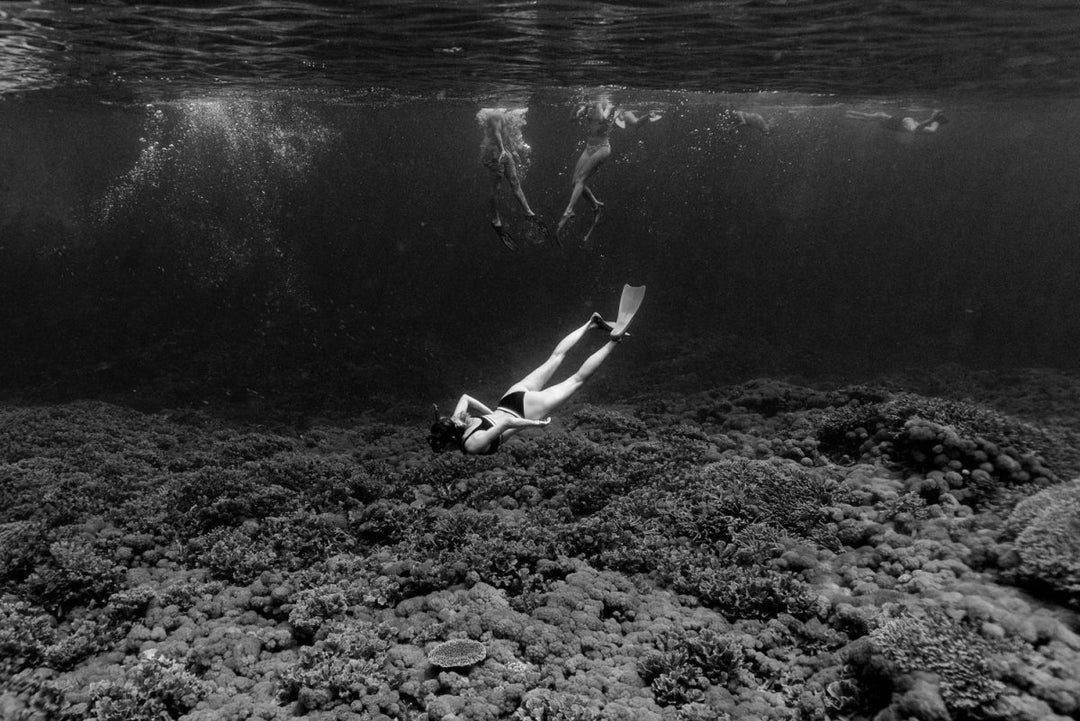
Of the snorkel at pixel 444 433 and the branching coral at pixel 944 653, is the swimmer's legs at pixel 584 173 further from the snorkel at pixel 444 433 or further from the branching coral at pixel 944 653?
the branching coral at pixel 944 653

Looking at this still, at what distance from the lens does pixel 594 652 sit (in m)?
5.16

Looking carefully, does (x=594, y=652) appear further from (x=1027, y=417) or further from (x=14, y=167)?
(x=14, y=167)

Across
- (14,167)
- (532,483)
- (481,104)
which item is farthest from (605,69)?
(14,167)

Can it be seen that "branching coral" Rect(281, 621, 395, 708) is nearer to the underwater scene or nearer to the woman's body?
the underwater scene

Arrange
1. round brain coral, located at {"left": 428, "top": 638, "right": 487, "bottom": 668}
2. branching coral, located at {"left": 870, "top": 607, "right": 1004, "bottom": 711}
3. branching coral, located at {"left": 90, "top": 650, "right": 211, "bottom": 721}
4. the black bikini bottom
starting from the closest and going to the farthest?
1. branching coral, located at {"left": 870, "top": 607, "right": 1004, "bottom": 711}
2. branching coral, located at {"left": 90, "top": 650, "right": 211, "bottom": 721}
3. round brain coral, located at {"left": 428, "top": 638, "right": 487, "bottom": 668}
4. the black bikini bottom

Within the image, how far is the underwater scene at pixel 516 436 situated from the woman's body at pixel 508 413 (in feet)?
0.19

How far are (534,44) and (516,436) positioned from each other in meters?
10.7

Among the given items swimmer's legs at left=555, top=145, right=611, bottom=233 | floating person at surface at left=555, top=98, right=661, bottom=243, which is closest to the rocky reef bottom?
swimmer's legs at left=555, top=145, right=611, bottom=233

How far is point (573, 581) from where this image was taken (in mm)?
6125

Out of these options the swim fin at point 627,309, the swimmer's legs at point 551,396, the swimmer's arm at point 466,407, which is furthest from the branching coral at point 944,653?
the swim fin at point 627,309

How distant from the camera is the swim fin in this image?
7.96 metres

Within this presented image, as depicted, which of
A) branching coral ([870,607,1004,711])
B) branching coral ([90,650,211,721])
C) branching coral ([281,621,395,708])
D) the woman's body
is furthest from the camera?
the woman's body

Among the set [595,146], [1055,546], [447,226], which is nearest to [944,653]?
[1055,546]

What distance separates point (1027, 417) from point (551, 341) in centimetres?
1646
